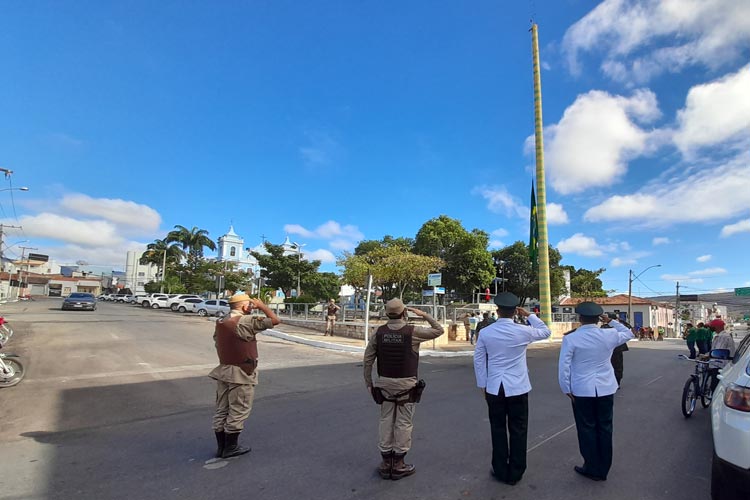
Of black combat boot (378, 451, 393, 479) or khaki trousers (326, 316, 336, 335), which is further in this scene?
khaki trousers (326, 316, 336, 335)

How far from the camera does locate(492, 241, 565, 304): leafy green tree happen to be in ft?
164

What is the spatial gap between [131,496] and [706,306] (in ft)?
370

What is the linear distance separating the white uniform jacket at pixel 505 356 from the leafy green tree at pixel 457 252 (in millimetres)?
39464

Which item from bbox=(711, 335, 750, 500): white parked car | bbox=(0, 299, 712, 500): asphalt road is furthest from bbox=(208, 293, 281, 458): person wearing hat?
bbox=(711, 335, 750, 500): white parked car

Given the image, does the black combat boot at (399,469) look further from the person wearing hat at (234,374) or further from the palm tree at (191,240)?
the palm tree at (191,240)

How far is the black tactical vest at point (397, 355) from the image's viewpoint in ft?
13.4

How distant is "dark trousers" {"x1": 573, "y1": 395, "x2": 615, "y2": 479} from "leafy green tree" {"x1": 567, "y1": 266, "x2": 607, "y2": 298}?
56.5 m

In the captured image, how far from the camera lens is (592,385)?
407 cm

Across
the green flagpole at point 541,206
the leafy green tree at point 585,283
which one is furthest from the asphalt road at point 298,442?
the leafy green tree at point 585,283

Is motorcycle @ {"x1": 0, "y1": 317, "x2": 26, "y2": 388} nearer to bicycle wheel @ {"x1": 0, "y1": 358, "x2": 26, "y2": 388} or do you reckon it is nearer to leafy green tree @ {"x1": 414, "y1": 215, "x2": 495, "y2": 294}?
bicycle wheel @ {"x1": 0, "y1": 358, "x2": 26, "y2": 388}

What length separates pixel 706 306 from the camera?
298 feet

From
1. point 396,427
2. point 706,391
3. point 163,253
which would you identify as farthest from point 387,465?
point 163,253

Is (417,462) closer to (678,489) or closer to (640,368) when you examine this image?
(678,489)

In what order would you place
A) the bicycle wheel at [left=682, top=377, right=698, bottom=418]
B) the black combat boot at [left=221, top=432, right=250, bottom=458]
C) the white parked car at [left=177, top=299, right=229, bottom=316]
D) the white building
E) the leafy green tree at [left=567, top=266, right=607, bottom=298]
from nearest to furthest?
the black combat boot at [left=221, top=432, right=250, bottom=458] → the bicycle wheel at [left=682, top=377, right=698, bottom=418] → the white parked car at [left=177, top=299, right=229, bottom=316] → the leafy green tree at [left=567, top=266, right=607, bottom=298] → the white building
